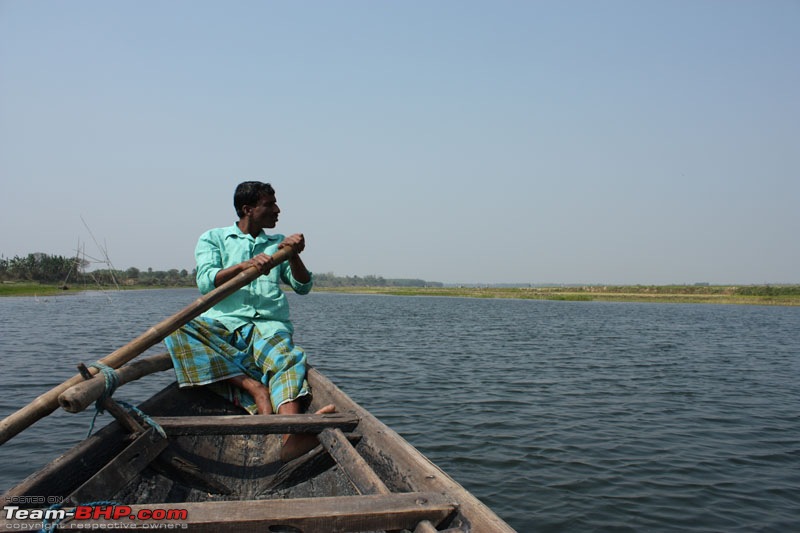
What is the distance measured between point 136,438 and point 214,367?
853 mm

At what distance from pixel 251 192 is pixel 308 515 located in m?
2.74

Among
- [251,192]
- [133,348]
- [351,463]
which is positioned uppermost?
[251,192]

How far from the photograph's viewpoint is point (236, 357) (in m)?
3.92

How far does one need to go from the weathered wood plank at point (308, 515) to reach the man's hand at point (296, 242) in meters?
2.09

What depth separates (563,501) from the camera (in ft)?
16.5

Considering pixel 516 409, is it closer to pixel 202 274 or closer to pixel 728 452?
pixel 728 452

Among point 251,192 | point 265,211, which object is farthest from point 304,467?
point 251,192

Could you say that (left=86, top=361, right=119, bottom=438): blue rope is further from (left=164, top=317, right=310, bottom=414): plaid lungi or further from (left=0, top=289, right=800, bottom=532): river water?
(left=0, top=289, right=800, bottom=532): river water

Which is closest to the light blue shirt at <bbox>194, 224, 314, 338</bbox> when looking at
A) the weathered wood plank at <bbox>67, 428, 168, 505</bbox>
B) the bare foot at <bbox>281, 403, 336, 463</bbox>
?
the bare foot at <bbox>281, 403, 336, 463</bbox>

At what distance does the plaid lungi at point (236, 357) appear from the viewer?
371cm

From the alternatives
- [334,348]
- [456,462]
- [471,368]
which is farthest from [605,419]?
[334,348]

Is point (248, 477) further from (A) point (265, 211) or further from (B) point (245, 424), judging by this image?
(A) point (265, 211)

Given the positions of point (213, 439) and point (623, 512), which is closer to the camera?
point (213, 439)

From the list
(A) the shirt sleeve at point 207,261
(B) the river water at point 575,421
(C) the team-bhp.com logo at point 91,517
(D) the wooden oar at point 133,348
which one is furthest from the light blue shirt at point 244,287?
(B) the river water at point 575,421
